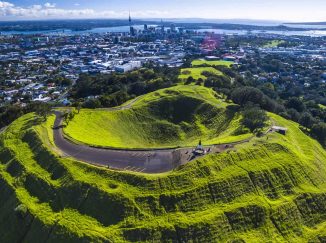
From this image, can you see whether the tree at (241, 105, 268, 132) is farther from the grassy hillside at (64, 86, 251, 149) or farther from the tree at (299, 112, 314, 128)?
the tree at (299, 112, 314, 128)

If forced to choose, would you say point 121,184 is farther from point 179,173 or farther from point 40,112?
point 40,112

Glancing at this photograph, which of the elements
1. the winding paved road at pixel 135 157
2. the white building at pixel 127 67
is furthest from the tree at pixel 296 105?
the white building at pixel 127 67

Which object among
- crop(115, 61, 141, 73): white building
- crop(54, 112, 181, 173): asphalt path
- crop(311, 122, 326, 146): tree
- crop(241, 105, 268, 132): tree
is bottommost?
crop(115, 61, 141, 73): white building

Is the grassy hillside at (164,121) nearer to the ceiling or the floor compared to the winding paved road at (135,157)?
nearer to the floor

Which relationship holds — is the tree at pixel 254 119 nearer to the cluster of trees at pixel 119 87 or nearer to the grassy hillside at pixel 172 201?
the grassy hillside at pixel 172 201

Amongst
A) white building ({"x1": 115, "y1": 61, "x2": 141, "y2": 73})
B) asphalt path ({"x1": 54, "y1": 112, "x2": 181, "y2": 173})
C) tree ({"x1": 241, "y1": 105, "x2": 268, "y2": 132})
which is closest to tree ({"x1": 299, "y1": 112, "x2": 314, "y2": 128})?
tree ({"x1": 241, "y1": 105, "x2": 268, "y2": 132})

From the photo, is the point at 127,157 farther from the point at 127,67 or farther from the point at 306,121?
the point at 127,67

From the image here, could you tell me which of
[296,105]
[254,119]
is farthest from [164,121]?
[296,105]
